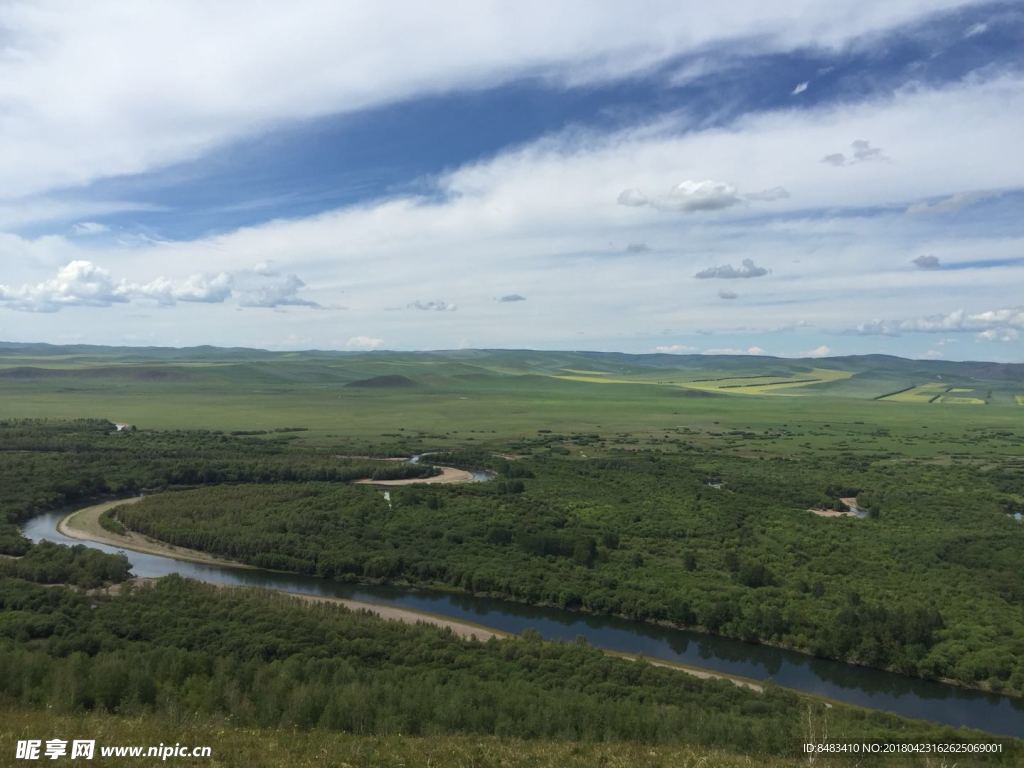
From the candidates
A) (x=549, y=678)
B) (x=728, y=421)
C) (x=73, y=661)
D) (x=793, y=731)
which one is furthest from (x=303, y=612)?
(x=728, y=421)

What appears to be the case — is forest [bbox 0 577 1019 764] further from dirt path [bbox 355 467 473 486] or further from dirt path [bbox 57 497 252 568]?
dirt path [bbox 355 467 473 486]

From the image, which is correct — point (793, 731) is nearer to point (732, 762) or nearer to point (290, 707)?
point (732, 762)

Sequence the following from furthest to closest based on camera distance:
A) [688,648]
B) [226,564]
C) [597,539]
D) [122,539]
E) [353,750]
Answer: [122,539], [597,539], [226,564], [688,648], [353,750]

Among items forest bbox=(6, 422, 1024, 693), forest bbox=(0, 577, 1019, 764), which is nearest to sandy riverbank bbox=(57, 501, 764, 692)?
forest bbox=(6, 422, 1024, 693)

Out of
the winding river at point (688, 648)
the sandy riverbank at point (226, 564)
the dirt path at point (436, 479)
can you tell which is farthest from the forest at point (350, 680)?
the dirt path at point (436, 479)

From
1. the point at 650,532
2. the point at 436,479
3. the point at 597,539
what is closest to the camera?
the point at 597,539

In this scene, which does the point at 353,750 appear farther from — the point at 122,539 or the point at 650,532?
the point at 122,539

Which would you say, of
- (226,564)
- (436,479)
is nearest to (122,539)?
(226,564)
